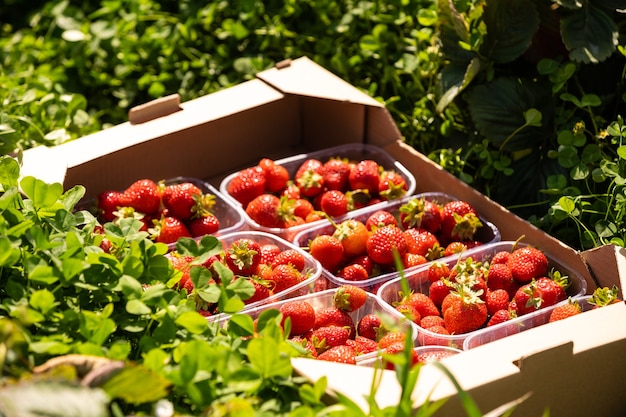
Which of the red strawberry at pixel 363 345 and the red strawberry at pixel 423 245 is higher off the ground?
the red strawberry at pixel 423 245

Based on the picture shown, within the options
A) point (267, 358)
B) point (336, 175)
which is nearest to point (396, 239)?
point (336, 175)

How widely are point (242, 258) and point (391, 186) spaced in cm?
51

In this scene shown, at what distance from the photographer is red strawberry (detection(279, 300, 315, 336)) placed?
1.72 meters

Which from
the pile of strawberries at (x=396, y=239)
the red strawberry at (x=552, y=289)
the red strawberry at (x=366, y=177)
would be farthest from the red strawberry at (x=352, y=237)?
the red strawberry at (x=552, y=289)

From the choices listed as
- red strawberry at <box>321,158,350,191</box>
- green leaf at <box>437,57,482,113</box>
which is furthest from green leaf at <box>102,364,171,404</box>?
green leaf at <box>437,57,482,113</box>

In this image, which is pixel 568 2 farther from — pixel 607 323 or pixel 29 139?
pixel 29 139

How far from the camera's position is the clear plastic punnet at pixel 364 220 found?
1893mm

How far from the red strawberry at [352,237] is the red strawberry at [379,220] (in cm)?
3

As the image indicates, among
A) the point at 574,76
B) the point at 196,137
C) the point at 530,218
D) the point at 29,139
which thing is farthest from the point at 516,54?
the point at 29,139

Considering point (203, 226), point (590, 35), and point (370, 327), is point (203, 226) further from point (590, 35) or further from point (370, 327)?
Result: point (590, 35)

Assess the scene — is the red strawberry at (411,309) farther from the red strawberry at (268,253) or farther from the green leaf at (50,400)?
the green leaf at (50,400)

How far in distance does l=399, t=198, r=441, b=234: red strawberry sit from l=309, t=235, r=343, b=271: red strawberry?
0.20 m

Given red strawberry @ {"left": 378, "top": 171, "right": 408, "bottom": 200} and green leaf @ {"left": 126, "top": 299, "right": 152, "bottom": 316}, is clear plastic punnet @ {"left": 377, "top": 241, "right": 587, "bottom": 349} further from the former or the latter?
green leaf @ {"left": 126, "top": 299, "right": 152, "bottom": 316}

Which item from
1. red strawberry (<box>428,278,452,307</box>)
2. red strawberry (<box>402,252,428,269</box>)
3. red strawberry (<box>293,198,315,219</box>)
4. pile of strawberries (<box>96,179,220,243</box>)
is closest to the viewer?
red strawberry (<box>428,278,452,307</box>)
